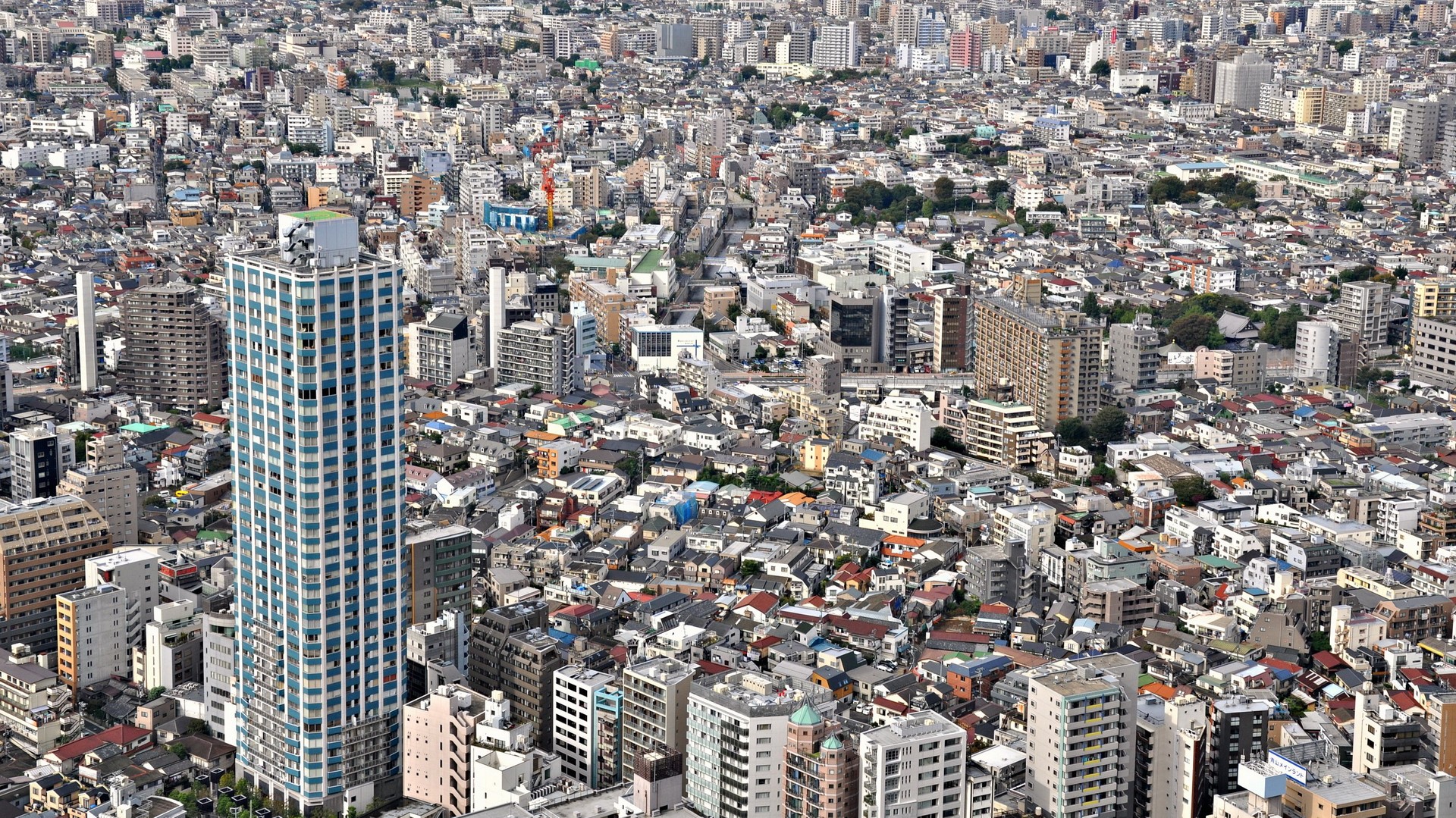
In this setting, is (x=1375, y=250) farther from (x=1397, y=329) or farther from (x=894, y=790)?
(x=894, y=790)

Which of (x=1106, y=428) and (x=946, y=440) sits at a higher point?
(x=1106, y=428)

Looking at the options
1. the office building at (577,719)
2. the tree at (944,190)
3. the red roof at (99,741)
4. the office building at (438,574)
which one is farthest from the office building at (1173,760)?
the tree at (944,190)

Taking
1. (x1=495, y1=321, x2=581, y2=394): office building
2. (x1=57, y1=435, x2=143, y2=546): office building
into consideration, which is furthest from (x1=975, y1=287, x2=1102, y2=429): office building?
(x1=57, y1=435, x2=143, y2=546): office building

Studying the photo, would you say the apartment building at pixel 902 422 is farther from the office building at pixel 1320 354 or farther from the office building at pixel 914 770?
the office building at pixel 914 770

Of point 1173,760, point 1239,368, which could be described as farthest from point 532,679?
point 1239,368

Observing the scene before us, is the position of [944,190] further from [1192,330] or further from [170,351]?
[170,351]

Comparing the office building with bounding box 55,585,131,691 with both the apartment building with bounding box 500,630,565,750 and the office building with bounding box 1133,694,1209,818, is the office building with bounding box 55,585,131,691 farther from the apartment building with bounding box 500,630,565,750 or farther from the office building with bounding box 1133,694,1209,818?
the office building with bounding box 1133,694,1209,818
